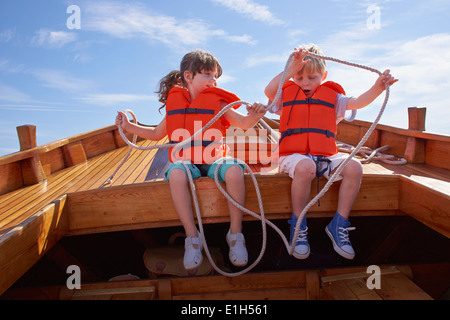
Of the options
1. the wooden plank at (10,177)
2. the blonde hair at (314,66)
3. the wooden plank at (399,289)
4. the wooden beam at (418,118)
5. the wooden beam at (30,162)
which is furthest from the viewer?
the wooden beam at (418,118)

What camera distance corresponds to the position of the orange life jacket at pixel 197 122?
2.39 metres

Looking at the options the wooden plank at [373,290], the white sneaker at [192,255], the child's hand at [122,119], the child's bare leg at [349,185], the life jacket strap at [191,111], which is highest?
the life jacket strap at [191,111]

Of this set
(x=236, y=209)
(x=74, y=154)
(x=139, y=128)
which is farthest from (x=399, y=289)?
(x=74, y=154)

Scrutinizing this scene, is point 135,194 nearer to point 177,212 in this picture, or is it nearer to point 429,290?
point 177,212

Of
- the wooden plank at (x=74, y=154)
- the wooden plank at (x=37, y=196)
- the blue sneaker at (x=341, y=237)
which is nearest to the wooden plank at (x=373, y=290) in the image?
the blue sneaker at (x=341, y=237)

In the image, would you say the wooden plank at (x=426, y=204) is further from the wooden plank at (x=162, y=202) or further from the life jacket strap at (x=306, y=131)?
the life jacket strap at (x=306, y=131)

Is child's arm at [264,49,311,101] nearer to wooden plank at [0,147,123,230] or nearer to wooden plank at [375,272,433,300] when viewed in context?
wooden plank at [375,272,433,300]

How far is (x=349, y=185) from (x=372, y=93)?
0.61 meters

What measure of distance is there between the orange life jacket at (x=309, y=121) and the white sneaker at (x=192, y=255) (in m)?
0.88

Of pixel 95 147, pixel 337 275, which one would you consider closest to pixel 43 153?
pixel 95 147

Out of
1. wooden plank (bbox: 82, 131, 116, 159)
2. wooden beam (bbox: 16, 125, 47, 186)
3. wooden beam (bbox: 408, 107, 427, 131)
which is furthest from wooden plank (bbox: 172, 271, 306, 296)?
wooden plank (bbox: 82, 131, 116, 159)

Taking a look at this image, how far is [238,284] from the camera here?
224cm

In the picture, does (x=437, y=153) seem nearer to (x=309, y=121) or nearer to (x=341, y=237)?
(x=309, y=121)

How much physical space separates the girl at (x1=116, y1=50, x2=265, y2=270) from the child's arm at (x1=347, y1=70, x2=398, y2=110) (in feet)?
2.46
